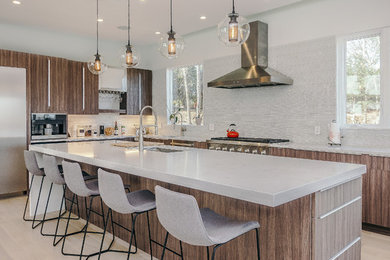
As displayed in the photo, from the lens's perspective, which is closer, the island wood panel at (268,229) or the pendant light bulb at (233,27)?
the island wood panel at (268,229)

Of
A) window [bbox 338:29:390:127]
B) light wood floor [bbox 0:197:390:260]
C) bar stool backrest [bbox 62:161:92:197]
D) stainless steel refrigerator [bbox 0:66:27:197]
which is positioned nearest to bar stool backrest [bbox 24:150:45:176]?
light wood floor [bbox 0:197:390:260]

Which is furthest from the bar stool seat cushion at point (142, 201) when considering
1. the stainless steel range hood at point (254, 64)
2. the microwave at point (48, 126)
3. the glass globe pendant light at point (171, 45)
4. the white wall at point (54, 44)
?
the white wall at point (54, 44)

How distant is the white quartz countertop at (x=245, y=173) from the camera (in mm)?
1554

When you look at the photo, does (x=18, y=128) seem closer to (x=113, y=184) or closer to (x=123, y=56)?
(x=123, y=56)

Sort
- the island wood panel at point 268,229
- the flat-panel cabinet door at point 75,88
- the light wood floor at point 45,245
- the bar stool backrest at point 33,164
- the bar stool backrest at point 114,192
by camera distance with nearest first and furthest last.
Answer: the island wood panel at point 268,229, the bar stool backrest at point 114,192, the light wood floor at point 45,245, the bar stool backrest at point 33,164, the flat-panel cabinet door at point 75,88

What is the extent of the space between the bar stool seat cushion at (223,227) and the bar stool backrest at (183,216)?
86mm

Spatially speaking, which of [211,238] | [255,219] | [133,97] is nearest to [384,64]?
[255,219]

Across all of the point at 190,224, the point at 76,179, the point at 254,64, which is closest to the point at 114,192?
the point at 76,179

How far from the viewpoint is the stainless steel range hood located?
454 cm

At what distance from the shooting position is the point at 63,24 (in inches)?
212

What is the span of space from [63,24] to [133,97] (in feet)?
6.48

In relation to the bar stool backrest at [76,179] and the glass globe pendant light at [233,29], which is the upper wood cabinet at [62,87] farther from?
the glass globe pendant light at [233,29]

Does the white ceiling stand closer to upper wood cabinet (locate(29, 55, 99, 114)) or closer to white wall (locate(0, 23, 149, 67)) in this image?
white wall (locate(0, 23, 149, 67))

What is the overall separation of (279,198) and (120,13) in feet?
14.0
